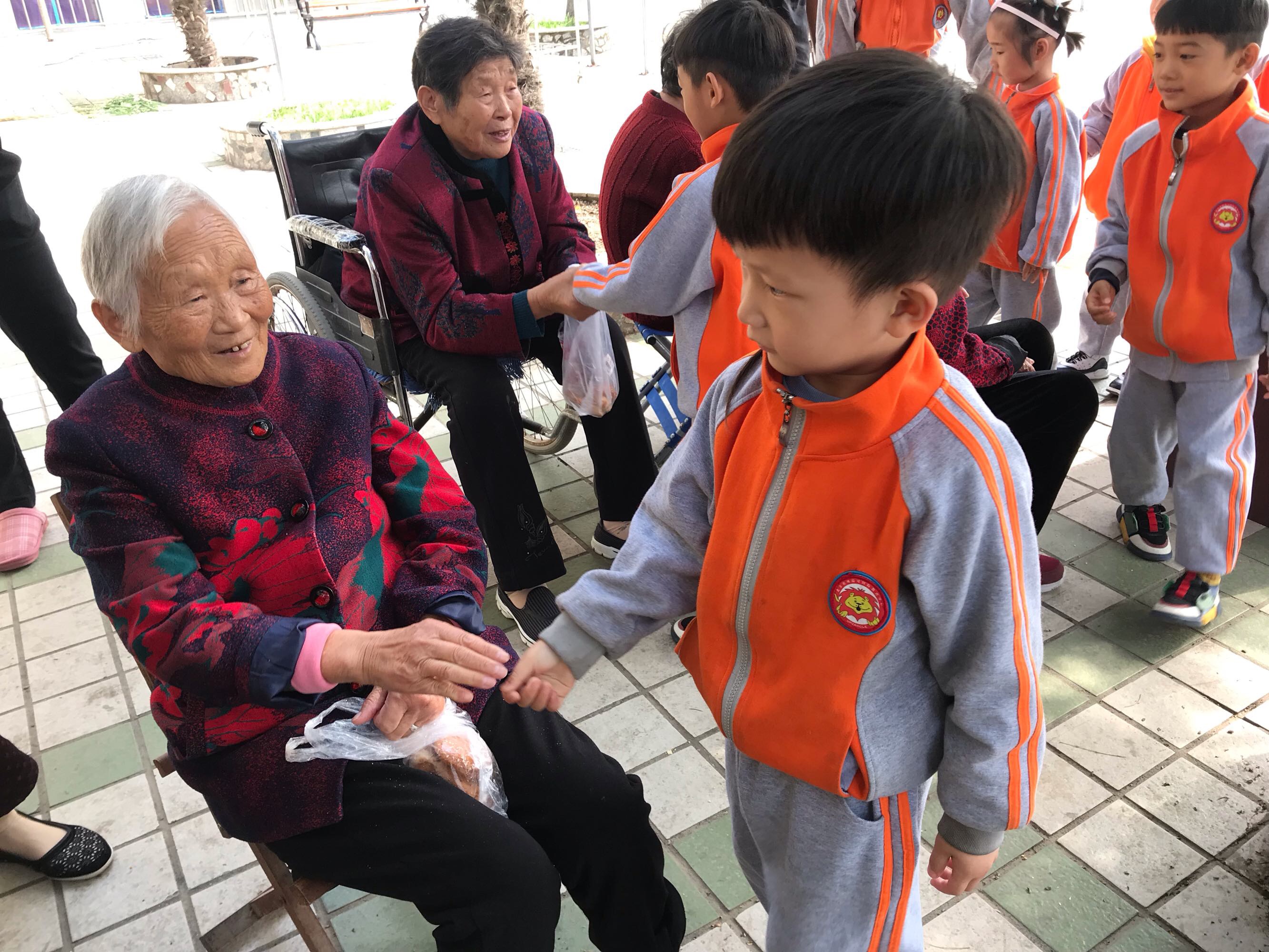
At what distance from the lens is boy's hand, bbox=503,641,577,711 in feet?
4.31

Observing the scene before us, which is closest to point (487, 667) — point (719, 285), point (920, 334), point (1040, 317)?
point (920, 334)

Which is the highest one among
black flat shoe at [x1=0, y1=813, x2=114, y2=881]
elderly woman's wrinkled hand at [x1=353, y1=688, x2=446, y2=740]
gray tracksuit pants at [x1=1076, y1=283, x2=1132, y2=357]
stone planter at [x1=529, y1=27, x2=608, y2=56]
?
stone planter at [x1=529, y1=27, x2=608, y2=56]

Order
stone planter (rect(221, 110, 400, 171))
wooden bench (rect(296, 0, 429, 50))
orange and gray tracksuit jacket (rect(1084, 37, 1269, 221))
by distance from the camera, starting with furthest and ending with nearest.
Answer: wooden bench (rect(296, 0, 429, 50)) < stone planter (rect(221, 110, 400, 171)) < orange and gray tracksuit jacket (rect(1084, 37, 1269, 221))

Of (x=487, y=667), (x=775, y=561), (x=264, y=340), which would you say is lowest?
(x=487, y=667)

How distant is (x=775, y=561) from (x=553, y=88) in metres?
11.5

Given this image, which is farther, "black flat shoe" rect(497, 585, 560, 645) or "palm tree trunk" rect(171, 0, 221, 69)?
"palm tree trunk" rect(171, 0, 221, 69)

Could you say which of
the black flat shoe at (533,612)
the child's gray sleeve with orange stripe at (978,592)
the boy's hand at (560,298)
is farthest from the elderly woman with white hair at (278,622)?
the black flat shoe at (533,612)

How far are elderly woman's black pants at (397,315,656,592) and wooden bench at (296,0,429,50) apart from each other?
13.6 m

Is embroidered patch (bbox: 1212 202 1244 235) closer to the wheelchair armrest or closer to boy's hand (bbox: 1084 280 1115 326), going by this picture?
boy's hand (bbox: 1084 280 1115 326)

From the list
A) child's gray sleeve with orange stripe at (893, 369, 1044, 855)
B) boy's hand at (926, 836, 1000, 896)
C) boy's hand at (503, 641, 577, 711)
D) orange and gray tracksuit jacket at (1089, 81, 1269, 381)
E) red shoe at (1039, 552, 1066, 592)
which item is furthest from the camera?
red shoe at (1039, 552, 1066, 592)

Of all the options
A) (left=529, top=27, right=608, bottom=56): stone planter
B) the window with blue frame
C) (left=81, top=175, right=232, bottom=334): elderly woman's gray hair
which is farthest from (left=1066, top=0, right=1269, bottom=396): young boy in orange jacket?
the window with blue frame

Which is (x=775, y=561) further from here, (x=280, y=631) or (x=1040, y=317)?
(x=1040, y=317)

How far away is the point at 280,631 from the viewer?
138 cm

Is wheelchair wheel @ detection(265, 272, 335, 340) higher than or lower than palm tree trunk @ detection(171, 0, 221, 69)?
lower
